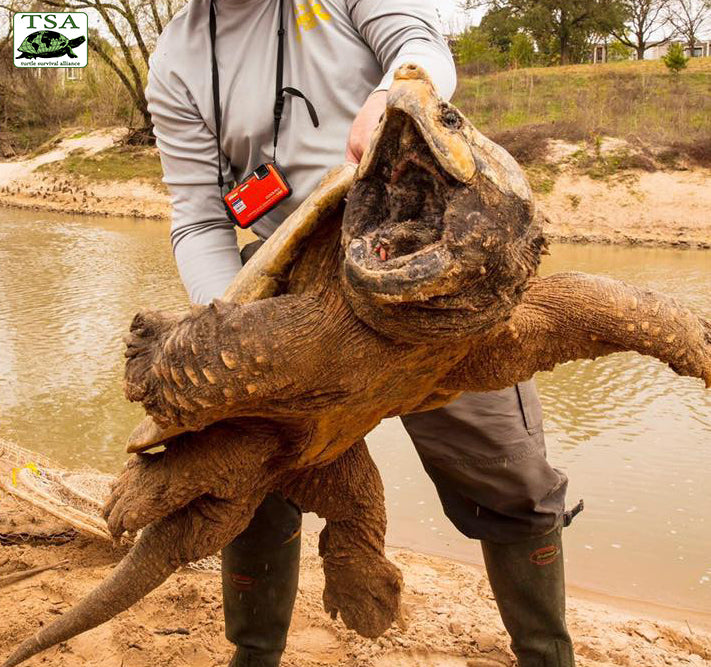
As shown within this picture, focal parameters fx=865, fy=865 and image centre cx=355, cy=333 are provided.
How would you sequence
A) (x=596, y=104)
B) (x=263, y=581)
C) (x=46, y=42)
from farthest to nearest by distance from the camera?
(x=596, y=104), (x=46, y=42), (x=263, y=581)

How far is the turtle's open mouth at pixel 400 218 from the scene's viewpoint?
4.10 feet

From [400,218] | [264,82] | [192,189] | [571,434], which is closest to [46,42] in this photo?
[571,434]

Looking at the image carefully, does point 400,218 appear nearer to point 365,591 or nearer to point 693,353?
point 693,353

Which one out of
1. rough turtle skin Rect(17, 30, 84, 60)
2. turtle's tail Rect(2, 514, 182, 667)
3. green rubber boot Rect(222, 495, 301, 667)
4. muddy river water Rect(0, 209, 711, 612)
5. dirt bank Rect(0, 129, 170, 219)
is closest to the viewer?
turtle's tail Rect(2, 514, 182, 667)

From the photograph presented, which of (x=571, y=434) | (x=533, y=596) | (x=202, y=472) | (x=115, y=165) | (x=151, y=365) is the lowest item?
(x=571, y=434)

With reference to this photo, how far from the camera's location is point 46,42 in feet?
54.8

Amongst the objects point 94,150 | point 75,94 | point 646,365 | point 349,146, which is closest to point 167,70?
point 349,146

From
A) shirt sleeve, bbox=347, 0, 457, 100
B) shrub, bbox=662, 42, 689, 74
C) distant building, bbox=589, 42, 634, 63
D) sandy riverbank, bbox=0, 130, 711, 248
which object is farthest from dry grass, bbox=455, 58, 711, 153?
shirt sleeve, bbox=347, 0, 457, 100

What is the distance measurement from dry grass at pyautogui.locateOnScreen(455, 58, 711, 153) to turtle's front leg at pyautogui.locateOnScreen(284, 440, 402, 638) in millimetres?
13014

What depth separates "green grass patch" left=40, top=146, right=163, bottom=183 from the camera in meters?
16.0

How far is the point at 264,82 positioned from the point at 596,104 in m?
17.6

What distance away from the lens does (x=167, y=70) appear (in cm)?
203

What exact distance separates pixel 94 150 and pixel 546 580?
17.9 m

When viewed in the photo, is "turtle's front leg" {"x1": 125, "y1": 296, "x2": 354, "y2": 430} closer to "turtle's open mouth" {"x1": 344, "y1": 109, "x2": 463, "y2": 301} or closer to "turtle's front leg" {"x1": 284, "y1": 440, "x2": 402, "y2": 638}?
"turtle's open mouth" {"x1": 344, "y1": 109, "x2": 463, "y2": 301}
